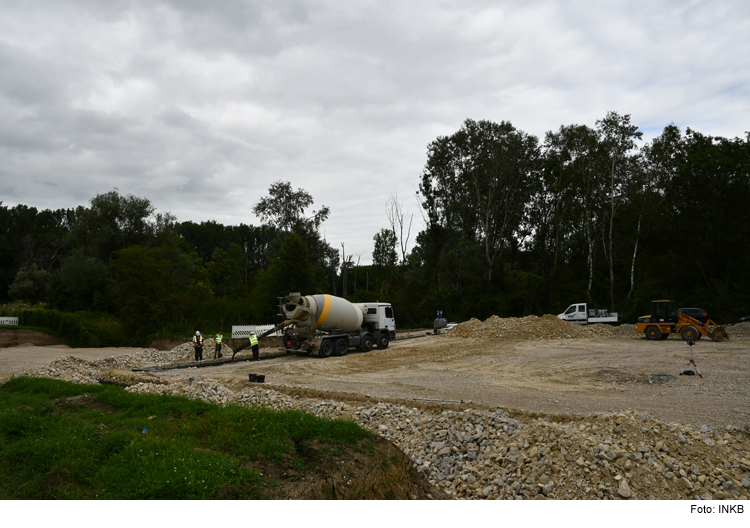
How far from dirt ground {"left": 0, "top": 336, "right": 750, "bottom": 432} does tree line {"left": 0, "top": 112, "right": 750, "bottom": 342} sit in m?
12.3

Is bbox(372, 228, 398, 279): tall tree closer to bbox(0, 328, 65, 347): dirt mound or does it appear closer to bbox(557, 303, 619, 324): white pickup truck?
bbox(557, 303, 619, 324): white pickup truck

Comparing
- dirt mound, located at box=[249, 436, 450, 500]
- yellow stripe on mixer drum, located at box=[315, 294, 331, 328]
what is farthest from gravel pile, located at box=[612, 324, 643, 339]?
dirt mound, located at box=[249, 436, 450, 500]

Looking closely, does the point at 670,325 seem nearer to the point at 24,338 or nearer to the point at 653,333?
the point at 653,333

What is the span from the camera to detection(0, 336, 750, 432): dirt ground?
11.5 m

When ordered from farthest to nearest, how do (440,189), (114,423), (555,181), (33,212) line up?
(33,212) < (440,189) < (555,181) < (114,423)

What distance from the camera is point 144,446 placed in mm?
6328

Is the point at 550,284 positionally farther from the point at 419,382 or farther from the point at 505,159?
the point at 419,382

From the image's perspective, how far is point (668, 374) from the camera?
51.6ft

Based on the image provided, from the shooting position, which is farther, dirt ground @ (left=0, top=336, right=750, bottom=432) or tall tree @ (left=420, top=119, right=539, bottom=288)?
tall tree @ (left=420, top=119, right=539, bottom=288)

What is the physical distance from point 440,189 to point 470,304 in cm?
1607

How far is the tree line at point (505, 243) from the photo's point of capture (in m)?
36.2

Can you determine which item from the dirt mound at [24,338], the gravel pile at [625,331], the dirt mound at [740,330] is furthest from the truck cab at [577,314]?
the dirt mound at [24,338]

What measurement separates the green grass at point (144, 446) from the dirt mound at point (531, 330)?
25.8 metres
